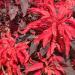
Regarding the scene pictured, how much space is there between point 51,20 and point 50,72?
12.2 inches

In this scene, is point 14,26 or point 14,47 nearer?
point 14,47

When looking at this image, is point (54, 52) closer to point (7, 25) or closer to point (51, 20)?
point (51, 20)

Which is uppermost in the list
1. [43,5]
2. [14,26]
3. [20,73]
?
[43,5]

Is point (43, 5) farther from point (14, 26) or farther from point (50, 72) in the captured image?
point (50, 72)

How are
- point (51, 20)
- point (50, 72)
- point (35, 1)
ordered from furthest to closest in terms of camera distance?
1. point (35, 1)
2. point (50, 72)
3. point (51, 20)

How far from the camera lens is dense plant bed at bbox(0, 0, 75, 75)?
156 centimetres

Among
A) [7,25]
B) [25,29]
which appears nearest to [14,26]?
[7,25]

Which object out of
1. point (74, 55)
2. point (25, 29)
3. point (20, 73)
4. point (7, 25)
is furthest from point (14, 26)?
point (74, 55)

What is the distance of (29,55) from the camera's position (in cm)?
169

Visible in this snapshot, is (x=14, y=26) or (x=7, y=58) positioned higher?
(x=14, y=26)

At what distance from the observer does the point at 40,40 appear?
168cm

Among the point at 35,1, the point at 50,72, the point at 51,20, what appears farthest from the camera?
the point at 35,1

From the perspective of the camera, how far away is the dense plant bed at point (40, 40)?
5.11 ft

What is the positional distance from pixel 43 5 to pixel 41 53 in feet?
0.91
